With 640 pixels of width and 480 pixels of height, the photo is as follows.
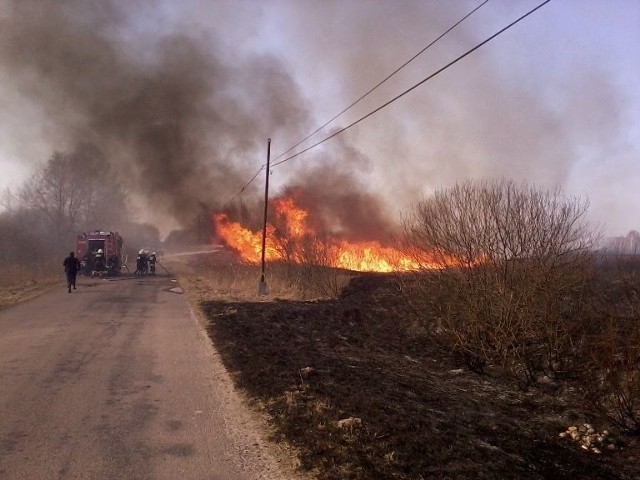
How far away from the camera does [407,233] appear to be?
9.43 metres

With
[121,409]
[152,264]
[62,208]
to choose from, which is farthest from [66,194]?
[121,409]

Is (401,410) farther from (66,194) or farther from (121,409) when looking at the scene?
(66,194)

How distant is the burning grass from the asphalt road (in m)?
0.38

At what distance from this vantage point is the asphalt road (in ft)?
12.6

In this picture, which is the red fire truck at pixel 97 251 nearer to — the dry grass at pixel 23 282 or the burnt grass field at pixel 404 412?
the dry grass at pixel 23 282

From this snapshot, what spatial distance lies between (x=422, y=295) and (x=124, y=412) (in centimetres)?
554

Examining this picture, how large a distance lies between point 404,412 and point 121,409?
9.14 ft

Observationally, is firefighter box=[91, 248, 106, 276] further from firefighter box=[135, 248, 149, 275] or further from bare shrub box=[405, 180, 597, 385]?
bare shrub box=[405, 180, 597, 385]

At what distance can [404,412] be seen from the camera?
5.04m

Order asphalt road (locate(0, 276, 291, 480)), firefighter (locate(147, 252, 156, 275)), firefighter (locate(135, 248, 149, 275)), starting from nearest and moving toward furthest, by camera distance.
A: asphalt road (locate(0, 276, 291, 480)) < firefighter (locate(135, 248, 149, 275)) < firefighter (locate(147, 252, 156, 275))

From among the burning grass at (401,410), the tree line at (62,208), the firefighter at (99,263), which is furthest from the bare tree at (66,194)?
the burning grass at (401,410)

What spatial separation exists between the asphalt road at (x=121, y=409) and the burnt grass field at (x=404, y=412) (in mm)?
390

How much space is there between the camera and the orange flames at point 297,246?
64.7 ft

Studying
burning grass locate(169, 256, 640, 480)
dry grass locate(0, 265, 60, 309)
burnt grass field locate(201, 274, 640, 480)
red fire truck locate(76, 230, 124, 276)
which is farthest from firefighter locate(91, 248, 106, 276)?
burnt grass field locate(201, 274, 640, 480)
